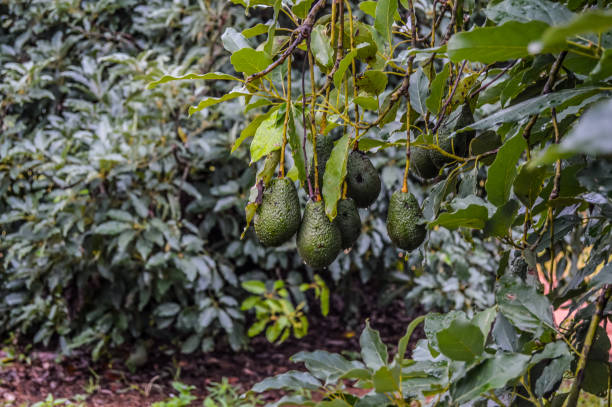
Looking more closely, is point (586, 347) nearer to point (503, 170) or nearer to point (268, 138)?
point (503, 170)

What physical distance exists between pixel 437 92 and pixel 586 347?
459 mm

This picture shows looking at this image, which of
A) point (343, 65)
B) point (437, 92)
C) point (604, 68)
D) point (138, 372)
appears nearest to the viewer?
point (604, 68)

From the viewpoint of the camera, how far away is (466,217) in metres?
0.72

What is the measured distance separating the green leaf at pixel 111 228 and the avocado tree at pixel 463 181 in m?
1.73

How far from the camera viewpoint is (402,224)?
0.88 m

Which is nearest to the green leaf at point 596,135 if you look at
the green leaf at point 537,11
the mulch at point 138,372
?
the green leaf at point 537,11

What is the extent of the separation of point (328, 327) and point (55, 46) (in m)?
2.51

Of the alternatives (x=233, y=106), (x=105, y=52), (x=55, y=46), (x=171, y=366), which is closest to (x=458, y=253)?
(x=233, y=106)

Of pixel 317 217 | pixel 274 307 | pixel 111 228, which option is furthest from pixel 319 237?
pixel 274 307

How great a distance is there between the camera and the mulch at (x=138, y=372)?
2.78 metres

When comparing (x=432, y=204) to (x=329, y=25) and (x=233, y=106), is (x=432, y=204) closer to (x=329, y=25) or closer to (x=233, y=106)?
(x=329, y=25)

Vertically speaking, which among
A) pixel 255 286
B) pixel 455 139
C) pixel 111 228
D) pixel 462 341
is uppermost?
pixel 455 139

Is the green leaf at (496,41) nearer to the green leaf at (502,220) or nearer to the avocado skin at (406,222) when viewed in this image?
the green leaf at (502,220)

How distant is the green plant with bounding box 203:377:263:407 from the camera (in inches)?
103
